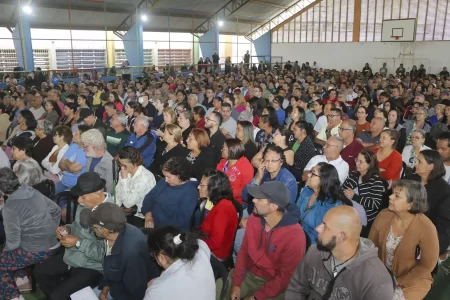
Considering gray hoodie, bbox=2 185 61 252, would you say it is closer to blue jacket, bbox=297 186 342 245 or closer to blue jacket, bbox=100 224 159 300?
blue jacket, bbox=100 224 159 300

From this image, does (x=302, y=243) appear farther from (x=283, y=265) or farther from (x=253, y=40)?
(x=253, y=40)

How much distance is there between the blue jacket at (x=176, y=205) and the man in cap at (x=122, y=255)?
68 cm

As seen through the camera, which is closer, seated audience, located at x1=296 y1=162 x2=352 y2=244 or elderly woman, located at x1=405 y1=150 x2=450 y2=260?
seated audience, located at x1=296 y1=162 x2=352 y2=244

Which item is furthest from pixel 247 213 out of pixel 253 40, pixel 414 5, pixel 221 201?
pixel 253 40

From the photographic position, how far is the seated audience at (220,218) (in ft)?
9.91

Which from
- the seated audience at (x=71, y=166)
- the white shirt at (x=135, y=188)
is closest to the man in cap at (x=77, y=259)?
the white shirt at (x=135, y=188)

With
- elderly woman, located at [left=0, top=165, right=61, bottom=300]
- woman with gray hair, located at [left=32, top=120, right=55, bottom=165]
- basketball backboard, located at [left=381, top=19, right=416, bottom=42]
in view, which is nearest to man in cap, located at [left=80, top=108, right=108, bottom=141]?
woman with gray hair, located at [left=32, top=120, right=55, bottom=165]

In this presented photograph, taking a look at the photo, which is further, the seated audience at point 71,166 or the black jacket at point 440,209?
the seated audience at point 71,166

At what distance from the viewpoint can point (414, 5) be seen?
71.1 feet

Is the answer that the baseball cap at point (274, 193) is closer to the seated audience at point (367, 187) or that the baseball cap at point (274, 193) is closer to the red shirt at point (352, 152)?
the seated audience at point (367, 187)

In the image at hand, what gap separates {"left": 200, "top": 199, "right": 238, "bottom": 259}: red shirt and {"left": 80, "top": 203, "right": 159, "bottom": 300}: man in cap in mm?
559

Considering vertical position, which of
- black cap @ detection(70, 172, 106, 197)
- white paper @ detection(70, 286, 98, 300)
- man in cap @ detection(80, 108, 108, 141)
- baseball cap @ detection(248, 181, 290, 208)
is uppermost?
man in cap @ detection(80, 108, 108, 141)

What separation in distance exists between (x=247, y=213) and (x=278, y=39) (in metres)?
25.6

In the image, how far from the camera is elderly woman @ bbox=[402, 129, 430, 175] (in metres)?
4.66
